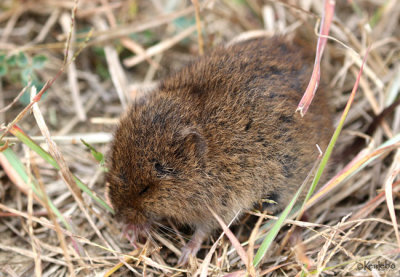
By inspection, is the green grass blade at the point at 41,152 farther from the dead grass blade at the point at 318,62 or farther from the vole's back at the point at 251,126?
the dead grass blade at the point at 318,62

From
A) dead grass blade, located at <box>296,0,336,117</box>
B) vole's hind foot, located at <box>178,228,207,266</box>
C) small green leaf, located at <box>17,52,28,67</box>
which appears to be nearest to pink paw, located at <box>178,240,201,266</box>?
vole's hind foot, located at <box>178,228,207,266</box>

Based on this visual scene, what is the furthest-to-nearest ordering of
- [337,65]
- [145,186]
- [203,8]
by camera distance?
[337,65] → [203,8] → [145,186]

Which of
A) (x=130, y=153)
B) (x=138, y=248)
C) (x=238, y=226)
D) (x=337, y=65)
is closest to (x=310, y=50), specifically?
(x=337, y=65)

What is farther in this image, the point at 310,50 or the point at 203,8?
the point at 203,8

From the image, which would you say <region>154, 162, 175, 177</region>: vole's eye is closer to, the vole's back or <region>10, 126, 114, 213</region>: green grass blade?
the vole's back

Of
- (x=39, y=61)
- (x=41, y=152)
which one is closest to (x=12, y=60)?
(x=39, y=61)

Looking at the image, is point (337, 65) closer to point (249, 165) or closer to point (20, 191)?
point (249, 165)

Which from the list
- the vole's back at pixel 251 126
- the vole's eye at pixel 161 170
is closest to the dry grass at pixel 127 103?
the vole's back at pixel 251 126

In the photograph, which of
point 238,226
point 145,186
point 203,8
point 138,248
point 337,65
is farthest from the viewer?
point 337,65
